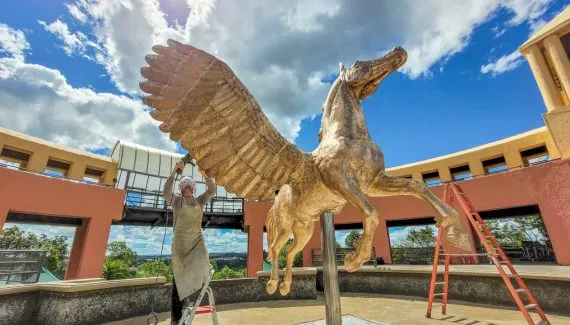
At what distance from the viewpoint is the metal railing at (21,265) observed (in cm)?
686

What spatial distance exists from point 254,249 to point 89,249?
252 inches

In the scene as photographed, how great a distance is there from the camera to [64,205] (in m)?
9.50

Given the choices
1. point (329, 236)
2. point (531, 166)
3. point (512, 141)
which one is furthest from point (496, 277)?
point (512, 141)

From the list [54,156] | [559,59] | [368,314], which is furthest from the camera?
[54,156]

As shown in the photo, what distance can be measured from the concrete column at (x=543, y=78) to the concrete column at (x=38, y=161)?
21.1 metres

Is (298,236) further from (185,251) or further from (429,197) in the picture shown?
(429,197)

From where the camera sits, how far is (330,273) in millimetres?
2535

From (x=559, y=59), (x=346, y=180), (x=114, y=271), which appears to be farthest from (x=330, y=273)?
(x=114, y=271)

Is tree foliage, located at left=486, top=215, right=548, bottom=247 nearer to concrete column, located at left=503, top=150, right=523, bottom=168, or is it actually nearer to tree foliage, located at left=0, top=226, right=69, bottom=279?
concrete column, located at left=503, top=150, right=523, bottom=168

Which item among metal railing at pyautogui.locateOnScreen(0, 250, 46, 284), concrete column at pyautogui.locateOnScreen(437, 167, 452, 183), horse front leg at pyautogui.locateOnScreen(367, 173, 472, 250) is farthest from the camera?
concrete column at pyautogui.locateOnScreen(437, 167, 452, 183)

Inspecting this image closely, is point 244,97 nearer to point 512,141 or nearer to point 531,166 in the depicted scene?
Answer: point 531,166

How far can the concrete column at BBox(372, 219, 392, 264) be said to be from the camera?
12.1 m

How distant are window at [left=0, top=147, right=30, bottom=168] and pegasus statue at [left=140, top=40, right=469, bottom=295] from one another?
1438 centimetres

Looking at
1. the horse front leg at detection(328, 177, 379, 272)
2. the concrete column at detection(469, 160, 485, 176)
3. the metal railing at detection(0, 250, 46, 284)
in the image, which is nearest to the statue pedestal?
the horse front leg at detection(328, 177, 379, 272)
